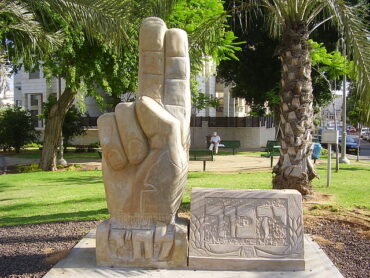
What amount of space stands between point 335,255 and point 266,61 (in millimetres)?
15990

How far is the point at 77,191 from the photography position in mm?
9805

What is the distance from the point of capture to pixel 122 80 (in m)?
13.4

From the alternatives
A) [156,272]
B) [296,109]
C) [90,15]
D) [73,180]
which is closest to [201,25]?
[90,15]

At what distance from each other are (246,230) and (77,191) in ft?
21.7

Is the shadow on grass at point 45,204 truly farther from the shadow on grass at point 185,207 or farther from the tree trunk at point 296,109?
the tree trunk at point 296,109

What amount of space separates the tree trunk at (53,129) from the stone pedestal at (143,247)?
11431mm

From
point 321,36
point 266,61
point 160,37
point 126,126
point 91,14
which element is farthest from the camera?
point 266,61

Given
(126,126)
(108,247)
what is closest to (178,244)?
(108,247)

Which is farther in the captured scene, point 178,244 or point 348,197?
point 348,197

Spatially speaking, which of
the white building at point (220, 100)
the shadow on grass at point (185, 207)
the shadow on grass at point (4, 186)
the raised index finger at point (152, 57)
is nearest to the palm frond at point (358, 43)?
the raised index finger at point (152, 57)

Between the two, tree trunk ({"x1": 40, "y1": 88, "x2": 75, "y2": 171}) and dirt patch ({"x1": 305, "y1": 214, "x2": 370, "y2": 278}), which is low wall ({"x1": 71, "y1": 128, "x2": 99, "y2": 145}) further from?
dirt patch ({"x1": 305, "y1": 214, "x2": 370, "y2": 278})

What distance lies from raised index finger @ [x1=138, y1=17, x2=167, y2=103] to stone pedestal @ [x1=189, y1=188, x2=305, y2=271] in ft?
4.16

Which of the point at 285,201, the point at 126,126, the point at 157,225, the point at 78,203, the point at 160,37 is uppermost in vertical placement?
the point at 160,37

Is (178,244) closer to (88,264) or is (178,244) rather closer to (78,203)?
(88,264)
